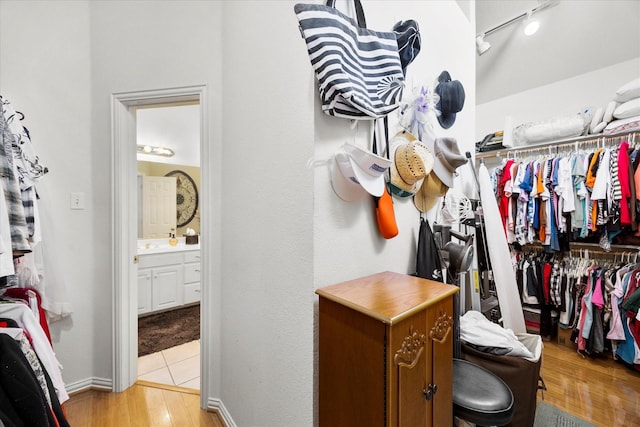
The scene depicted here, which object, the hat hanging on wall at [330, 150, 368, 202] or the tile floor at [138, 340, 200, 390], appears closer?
the hat hanging on wall at [330, 150, 368, 202]

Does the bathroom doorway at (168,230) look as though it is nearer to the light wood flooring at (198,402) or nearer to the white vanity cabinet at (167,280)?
the white vanity cabinet at (167,280)

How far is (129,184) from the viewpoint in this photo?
1995mm

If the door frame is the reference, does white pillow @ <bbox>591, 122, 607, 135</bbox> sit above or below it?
above

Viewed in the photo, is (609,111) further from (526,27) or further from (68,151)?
(68,151)

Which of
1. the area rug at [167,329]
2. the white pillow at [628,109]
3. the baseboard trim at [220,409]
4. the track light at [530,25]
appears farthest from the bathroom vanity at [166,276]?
the white pillow at [628,109]

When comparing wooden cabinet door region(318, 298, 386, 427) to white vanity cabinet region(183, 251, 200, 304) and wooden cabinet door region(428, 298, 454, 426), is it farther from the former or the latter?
white vanity cabinet region(183, 251, 200, 304)

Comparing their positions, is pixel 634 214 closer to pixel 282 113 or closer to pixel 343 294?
pixel 343 294

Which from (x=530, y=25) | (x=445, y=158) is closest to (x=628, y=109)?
(x=530, y=25)

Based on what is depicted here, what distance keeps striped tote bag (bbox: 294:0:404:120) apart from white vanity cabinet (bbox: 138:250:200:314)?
310 centimetres

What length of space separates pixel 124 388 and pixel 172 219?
7.38 ft

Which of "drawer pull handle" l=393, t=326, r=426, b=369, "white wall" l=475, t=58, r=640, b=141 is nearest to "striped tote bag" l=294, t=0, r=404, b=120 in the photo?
"drawer pull handle" l=393, t=326, r=426, b=369

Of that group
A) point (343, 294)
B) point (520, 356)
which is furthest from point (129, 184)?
point (520, 356)

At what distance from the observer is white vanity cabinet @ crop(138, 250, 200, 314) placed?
10.3 feet

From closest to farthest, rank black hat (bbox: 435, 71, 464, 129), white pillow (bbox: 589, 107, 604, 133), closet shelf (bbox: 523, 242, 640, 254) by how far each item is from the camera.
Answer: black hat (bbox: 435, 71, 464, 129) → closet shelf (bbox: 523, 242, 640, 254) → white pillow (bbox: 589, 107, 604, 133)
